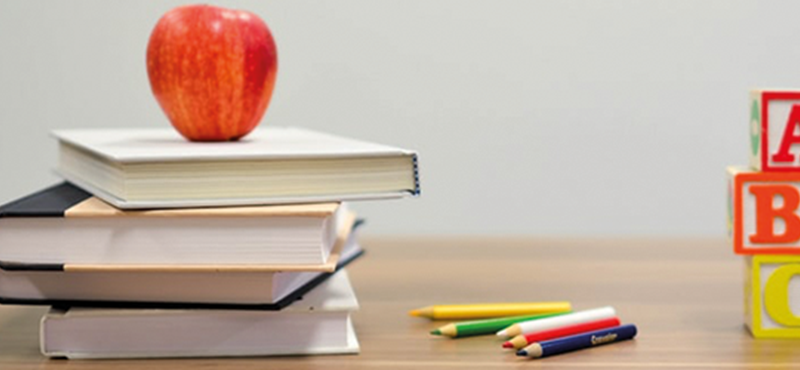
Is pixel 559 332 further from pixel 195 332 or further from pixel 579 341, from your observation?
pixel 195 332

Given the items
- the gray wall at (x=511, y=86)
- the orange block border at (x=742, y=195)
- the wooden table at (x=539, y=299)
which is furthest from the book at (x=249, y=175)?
the gray wall at (x=511, y=86)

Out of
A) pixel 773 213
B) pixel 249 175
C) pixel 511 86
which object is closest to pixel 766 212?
pixel 773 213

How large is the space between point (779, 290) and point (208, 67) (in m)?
0.46

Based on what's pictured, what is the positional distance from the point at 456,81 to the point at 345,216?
0.77m

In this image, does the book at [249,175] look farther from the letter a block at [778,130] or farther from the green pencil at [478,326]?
the letter a block at [778,130]

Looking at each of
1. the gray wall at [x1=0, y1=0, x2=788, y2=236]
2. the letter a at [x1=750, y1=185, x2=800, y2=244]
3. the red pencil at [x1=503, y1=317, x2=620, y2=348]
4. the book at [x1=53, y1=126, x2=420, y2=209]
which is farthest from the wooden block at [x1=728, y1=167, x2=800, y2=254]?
the gray wall at [x1=0, y1=0, x2=788, y2=236]

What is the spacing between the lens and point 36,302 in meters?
0.79

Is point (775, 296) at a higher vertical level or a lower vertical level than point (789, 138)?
lower

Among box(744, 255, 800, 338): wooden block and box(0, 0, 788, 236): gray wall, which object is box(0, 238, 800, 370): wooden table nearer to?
box(744, 255, 800, 338): wooden block

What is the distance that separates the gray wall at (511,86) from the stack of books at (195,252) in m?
0.94

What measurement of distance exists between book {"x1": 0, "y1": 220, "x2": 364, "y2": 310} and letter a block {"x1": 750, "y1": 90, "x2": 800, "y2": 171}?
0.34m

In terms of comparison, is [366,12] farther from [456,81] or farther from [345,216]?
[345,216]

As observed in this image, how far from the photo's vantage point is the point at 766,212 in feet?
2.67

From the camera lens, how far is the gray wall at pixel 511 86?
5.69 ft
